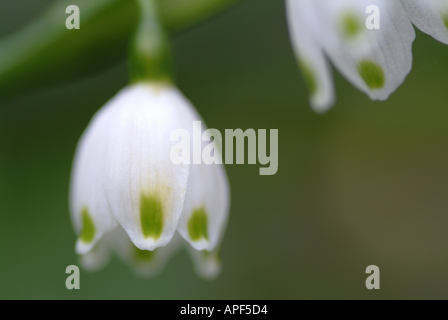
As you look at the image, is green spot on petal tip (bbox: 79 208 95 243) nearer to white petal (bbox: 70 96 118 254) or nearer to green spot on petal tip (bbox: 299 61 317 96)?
white petal (bbox: 70 96 118 254)

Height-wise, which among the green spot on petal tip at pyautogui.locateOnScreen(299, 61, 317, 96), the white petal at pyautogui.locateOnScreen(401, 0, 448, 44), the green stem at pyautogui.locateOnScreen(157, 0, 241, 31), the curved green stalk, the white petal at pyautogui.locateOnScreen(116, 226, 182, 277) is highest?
the green stem at pyautogui.locateOnScreen(157, 0, 241, 31)

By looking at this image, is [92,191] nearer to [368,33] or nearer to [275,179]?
[368,33]

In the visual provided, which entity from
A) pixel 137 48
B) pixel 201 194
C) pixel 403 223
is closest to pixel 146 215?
pixel 201 194

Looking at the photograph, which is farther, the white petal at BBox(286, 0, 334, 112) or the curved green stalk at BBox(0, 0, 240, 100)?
the curved green stalk at BBox(0, 0, 240, 100)

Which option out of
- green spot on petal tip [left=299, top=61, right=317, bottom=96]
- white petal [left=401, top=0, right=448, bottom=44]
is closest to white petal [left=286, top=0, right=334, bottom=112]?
green spot on petal tip [left=299, top=61, right=317, bottom=96]

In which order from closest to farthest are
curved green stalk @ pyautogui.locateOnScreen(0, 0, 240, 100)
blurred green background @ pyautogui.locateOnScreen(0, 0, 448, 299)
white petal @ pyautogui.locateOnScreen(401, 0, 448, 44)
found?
white petal @ pyautogui.locateOnScreen(401, 0, 448, 44), curved green stalk @ pyautogui.locateOnScreen(0, 0, 240, 100), blurred green background @ pyautogui.locateOnScreen(0, 0, 448, 299)

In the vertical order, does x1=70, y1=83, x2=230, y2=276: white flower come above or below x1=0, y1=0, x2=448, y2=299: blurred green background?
below

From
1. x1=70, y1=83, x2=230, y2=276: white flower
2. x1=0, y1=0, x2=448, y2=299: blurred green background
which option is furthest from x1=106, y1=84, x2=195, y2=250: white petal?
x1=0, y1=0, x2=448, y2=299: blurred green background

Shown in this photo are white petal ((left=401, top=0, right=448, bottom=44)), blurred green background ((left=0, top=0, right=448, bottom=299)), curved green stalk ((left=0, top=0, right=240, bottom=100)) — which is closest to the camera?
white petal ((left=401, top=0, right=448, bottom=44))
